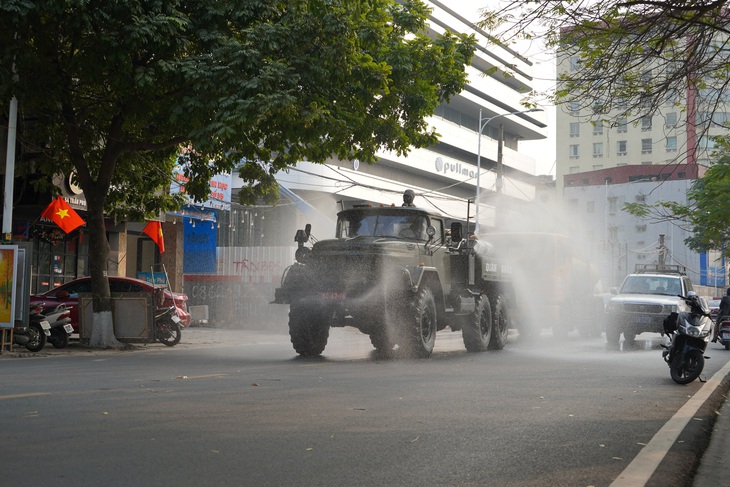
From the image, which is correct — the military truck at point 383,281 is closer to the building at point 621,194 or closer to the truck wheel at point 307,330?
the truck wheel at point 307,330

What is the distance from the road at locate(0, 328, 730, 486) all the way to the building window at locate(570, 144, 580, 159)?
321 ft

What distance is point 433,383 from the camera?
1160cm

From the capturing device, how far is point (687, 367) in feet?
42.6

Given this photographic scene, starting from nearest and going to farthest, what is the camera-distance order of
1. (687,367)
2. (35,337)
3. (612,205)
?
(687,367), (35,337), (612,205)

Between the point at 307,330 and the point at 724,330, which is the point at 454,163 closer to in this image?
the point at 724,330

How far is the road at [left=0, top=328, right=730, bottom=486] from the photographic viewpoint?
5797 mm

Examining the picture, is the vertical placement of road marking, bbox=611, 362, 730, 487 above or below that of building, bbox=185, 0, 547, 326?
below

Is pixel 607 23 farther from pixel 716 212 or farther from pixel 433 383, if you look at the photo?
pixel 716 212

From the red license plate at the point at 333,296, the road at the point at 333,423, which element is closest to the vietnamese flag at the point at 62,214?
the road at the point at 333,423

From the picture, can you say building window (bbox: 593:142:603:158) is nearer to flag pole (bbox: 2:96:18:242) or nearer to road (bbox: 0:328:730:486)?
road (bbox: 0:328:730:486)

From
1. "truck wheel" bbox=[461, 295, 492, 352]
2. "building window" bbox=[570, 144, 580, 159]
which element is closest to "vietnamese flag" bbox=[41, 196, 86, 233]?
"truck wheel" bbox=[461, 295, 492, 352]

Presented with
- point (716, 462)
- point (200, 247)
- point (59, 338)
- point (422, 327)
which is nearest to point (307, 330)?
point (422, 327)

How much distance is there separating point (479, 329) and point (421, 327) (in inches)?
124

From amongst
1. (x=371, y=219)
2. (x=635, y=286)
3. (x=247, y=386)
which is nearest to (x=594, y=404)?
(x=247, y=386)
